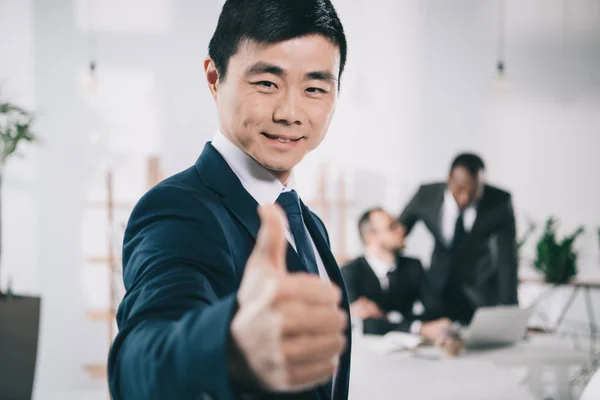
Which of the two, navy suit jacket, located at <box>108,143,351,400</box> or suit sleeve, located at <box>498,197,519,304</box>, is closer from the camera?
navy suit jacket, located at <box>108,143,351,400</box>

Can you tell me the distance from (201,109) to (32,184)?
1.46 meters

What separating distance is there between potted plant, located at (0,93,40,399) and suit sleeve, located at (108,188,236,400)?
11.2 ft

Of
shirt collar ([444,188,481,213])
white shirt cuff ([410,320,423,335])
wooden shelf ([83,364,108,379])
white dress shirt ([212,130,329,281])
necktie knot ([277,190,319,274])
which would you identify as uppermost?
white dress shirt ([212,130,329,281])

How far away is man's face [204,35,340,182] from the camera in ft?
2.61

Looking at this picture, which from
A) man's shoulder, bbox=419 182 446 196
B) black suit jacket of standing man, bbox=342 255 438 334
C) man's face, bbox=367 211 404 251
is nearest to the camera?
man's face, bbox=367 211 404 251

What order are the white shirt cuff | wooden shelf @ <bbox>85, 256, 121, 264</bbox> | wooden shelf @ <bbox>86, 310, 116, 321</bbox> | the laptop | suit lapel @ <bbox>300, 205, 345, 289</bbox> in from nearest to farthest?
suit lapel @ <bbox>300, 205, 345, 289</bbox> → the laptop → the white shirt cuff → wooden shelf @ <bbox>86, 310, 116, 321</bbox> → wooden shelf @ <bbox>85, 256, 121, 264</bbox>

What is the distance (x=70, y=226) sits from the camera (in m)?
5.20

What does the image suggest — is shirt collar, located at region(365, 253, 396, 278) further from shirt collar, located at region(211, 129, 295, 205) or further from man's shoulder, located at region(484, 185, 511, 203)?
shirt collar, located at region(211, 129, 295, 205)

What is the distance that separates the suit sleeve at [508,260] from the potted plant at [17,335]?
2735mm

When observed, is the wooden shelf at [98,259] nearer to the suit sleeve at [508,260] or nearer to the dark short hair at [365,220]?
the dark short hair at [365,220]

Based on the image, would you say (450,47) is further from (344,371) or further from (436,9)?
(344,371)

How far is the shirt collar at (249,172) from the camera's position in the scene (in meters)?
0.87

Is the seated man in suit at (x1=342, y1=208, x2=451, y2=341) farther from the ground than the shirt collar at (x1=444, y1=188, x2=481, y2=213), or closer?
closer

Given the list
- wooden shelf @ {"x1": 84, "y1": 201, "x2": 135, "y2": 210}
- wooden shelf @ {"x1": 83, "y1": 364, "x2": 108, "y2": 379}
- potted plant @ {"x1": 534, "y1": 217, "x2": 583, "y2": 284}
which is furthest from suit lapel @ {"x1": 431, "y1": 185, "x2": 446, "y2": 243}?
wooden shelf @ {"x1": 83, "y1": 364, "x2": 108, "y2": 379}
